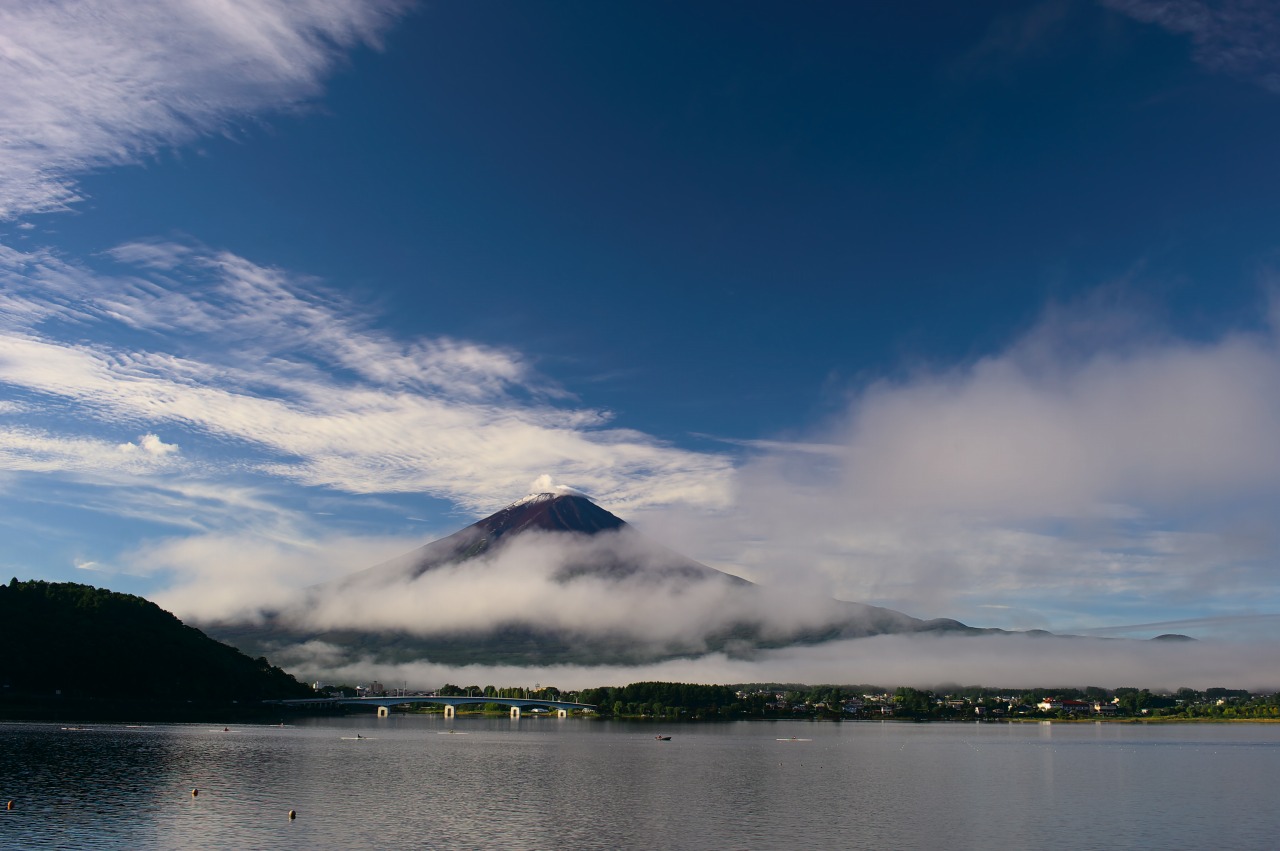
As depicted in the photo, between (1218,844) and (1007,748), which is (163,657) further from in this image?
(1218,844)

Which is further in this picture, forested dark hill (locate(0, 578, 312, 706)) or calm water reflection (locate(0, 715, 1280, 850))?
Result: forested dark hill (locate(0, 578, 312, 706))

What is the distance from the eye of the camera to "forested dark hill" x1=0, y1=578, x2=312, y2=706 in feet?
478

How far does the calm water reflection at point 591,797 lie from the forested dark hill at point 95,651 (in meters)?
38.5

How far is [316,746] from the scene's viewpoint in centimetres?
11019

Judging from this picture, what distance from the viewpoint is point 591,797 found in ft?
212

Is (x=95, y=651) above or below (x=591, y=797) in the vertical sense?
above

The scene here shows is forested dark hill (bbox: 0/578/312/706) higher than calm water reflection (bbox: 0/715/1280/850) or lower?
higher

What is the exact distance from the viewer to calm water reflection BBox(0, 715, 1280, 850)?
47094 millimetres

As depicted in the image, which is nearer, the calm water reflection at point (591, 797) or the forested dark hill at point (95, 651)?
the calm water reflection at point (591, 797)

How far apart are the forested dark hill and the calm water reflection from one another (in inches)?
1514

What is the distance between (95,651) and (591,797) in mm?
129543

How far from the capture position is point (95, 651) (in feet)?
511

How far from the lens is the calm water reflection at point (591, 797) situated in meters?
47.1

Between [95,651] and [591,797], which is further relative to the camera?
[95,651]
